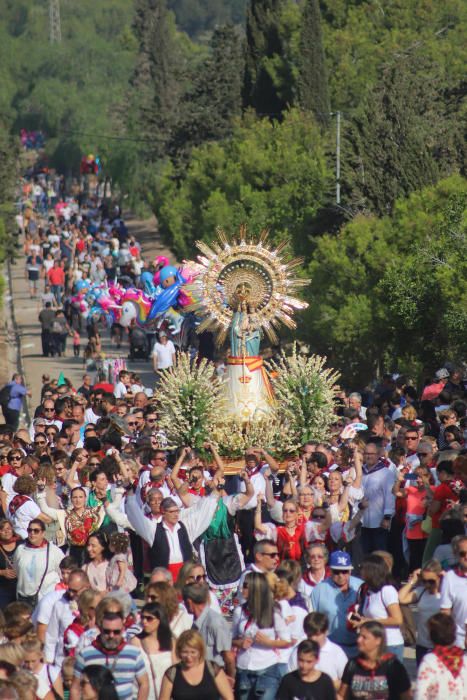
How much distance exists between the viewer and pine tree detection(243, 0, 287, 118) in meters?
64.2

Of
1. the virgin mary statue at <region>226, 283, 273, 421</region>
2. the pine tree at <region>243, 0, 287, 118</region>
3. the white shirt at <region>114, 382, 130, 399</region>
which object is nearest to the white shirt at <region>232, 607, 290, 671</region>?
the virgin mary statue at <region>226, 283, 273, 421</region>

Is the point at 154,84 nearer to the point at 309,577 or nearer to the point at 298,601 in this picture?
the point at 309,577

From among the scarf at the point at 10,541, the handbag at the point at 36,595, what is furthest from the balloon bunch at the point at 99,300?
the handbag at the point at 36,595

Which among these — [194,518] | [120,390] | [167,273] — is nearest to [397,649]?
[194,518]

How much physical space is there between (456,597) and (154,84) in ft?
277

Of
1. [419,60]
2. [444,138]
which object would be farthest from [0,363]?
[419,60]

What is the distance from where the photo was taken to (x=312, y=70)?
6225cm

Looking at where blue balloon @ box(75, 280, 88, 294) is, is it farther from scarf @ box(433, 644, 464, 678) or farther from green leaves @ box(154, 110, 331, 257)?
scarf @ box(433, 644, 464, 678)

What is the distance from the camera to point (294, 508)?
1500cm

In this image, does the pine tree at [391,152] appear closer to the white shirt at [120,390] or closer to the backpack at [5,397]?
the backpack at [5,397]

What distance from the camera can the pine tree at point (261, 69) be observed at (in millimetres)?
64250

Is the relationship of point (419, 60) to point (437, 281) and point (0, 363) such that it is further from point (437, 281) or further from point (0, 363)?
point (437, 281)

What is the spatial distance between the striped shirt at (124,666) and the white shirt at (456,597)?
7.46 ft

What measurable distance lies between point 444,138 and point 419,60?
16.8 meters
